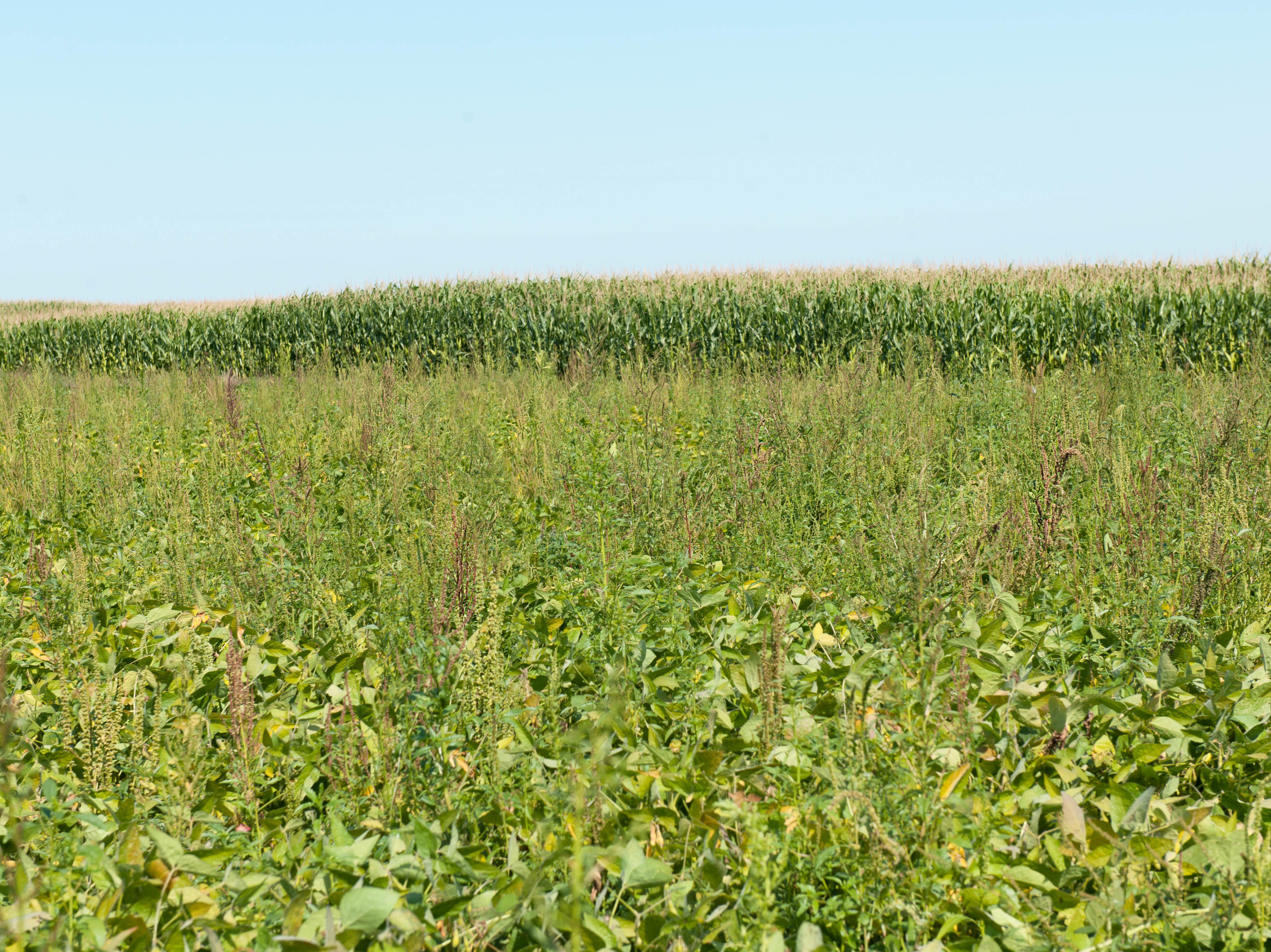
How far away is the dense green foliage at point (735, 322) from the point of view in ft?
43.9

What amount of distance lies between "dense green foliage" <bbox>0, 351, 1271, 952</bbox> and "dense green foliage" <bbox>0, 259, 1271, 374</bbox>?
4.45 meters

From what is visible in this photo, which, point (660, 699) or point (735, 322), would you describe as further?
point (735, 322)

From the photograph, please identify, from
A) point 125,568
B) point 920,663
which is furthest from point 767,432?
point 125,568

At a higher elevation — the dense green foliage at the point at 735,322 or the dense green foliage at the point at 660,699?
the dense green foliage at the point at 735,322

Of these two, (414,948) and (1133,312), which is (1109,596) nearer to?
(414,948)

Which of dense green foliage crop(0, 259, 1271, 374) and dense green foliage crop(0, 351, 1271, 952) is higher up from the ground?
dense green foliage crop(0, 259, 1271, 374)

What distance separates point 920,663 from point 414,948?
1.55 meters

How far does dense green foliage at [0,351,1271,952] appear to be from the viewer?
192 centimetres

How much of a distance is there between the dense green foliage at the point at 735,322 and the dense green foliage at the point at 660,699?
14.6 ft

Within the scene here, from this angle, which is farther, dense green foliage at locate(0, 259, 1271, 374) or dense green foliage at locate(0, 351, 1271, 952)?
dense green foliage at locate(0, 259, 1271, 374)

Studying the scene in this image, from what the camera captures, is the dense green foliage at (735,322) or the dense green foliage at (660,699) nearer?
the dense green foliage at (660,699)

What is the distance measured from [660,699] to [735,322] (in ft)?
44.9

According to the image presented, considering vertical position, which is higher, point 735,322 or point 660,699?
point 735,322

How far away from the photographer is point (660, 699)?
2.97 metres
